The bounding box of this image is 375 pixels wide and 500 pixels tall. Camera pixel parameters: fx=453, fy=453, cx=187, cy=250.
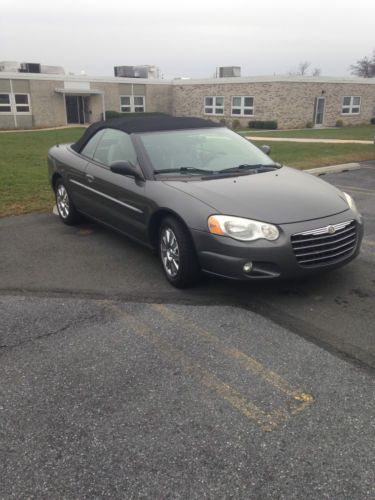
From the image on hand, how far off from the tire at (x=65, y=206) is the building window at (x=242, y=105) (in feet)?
101

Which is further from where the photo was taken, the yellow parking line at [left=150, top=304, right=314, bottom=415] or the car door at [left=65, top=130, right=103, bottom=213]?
the car door at [left=65, top=130, right=103, bottom=213]

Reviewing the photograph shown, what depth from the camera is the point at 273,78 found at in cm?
3338

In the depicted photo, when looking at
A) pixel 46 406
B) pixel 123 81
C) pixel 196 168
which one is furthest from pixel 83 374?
pixel 123 81

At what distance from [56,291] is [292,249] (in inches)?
92.0

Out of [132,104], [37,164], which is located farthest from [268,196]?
[132,104]

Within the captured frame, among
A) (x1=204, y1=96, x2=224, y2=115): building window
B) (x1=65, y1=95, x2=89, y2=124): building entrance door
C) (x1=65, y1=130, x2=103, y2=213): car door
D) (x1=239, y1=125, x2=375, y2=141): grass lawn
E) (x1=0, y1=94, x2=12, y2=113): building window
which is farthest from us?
(x1=204, y1=96, x2=224, y2=115): building window

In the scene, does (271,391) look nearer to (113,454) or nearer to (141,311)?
(113,454)

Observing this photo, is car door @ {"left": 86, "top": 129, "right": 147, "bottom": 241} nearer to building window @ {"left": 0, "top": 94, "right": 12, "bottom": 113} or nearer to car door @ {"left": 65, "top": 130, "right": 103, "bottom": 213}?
car door @ {"left": 65, "top": 130, "right": 103, "bottom": 213}

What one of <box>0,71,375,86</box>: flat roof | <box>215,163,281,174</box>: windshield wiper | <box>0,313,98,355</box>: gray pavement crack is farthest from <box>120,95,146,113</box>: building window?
<box>0,313,98,355</box>: gray pavement crack

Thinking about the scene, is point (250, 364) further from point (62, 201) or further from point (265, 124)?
point (265, 124)

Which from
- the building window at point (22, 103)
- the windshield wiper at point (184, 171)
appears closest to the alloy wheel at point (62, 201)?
the windshield wiper at point (184, 171)

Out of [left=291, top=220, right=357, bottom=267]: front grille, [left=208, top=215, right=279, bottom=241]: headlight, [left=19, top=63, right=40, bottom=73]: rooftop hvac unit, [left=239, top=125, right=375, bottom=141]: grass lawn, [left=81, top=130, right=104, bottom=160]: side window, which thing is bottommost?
[left=239, top=125, right=375, bottom=141]: grass lawn

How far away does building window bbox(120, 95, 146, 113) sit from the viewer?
38.8m

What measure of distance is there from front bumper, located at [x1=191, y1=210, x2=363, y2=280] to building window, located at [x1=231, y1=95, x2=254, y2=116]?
33175mm
